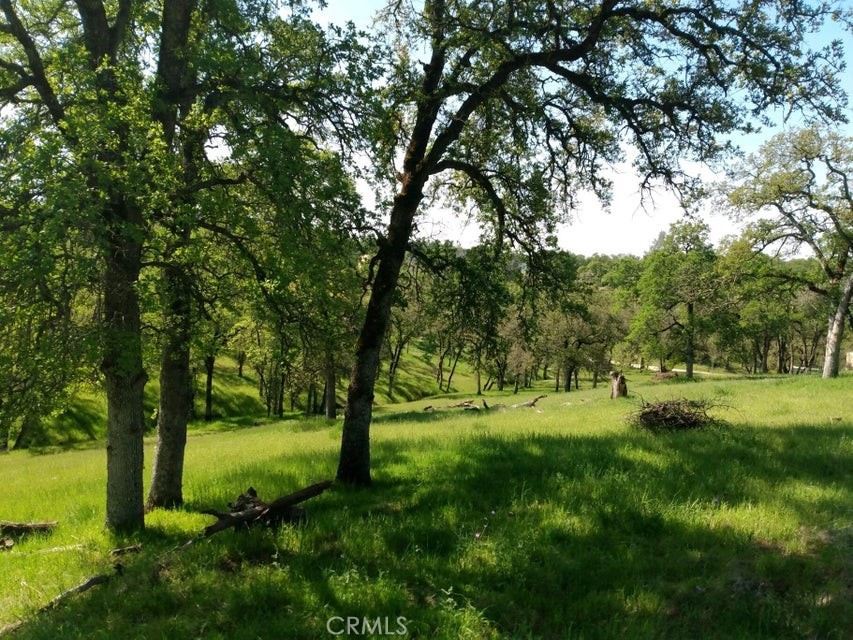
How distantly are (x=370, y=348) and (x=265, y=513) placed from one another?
10.3ft

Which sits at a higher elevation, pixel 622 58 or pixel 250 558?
pixel 622 58

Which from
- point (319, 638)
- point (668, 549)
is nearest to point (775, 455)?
point (668, 549)

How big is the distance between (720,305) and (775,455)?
2119cm

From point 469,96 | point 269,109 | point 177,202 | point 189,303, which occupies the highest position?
point 469,96

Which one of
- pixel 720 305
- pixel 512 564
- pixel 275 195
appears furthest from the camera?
pixel 720 305

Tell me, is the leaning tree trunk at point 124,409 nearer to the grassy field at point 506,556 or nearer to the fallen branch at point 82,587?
the grassy field at point 506,556

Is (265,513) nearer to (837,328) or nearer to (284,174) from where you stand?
(284,174)

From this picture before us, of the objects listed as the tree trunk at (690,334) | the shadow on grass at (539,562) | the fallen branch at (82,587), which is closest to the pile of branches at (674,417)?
the shadow on grass at (539,562)

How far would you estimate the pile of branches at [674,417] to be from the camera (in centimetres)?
1114

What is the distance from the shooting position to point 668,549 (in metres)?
5.75

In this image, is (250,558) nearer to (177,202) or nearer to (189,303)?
(189,303)

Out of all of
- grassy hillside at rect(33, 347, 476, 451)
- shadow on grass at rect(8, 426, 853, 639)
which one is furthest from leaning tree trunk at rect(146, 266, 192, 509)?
grassy hillside at rect(33, 347, 476, 451)

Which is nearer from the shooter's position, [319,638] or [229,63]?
[319,638]

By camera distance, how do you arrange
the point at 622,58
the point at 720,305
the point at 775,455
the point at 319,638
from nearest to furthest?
the point at 319,638 → the point at 775,455 → the point at 622,58 → the point at 720,305
